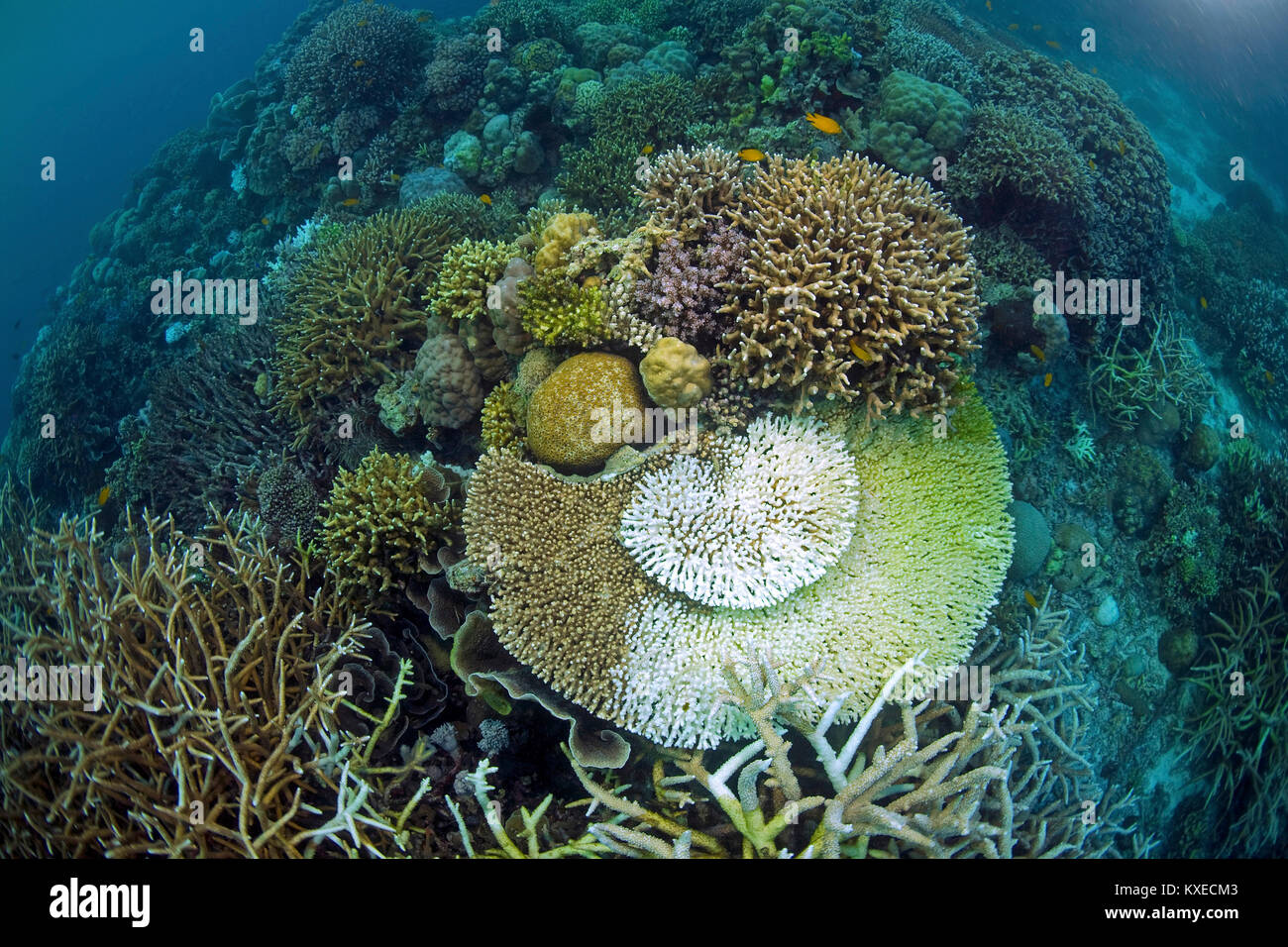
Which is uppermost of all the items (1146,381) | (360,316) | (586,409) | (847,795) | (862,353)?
Answer: (360,316)

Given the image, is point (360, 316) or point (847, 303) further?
point (360, 316)

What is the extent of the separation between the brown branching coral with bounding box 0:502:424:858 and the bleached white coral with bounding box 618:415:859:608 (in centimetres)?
200

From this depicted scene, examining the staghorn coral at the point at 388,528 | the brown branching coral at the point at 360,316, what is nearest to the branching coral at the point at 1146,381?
the staghorn coral at the point at 388,528

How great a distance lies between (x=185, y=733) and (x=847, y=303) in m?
4.50

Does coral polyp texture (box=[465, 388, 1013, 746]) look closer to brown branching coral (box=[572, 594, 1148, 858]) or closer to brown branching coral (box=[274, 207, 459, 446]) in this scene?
brown branching coral (box=[572, 594, 1148, 858])

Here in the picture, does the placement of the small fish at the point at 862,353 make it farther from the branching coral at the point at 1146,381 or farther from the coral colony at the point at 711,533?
the branching coral at the point at 1146,381

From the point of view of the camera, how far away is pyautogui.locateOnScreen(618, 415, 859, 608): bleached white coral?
3643 millimetres

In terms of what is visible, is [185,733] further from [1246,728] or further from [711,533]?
[1246,728]

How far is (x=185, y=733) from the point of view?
3143mm

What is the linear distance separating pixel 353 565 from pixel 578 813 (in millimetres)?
2295

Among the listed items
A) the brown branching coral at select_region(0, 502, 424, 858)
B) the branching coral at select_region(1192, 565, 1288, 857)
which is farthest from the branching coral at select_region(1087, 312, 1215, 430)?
the brown branching coral at select_region(0, 502, 424, 858)

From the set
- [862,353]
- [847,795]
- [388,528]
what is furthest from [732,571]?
[388,528]

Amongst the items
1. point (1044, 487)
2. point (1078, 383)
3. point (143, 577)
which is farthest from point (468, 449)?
point (1078, 383)

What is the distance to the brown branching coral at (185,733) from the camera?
298cm
